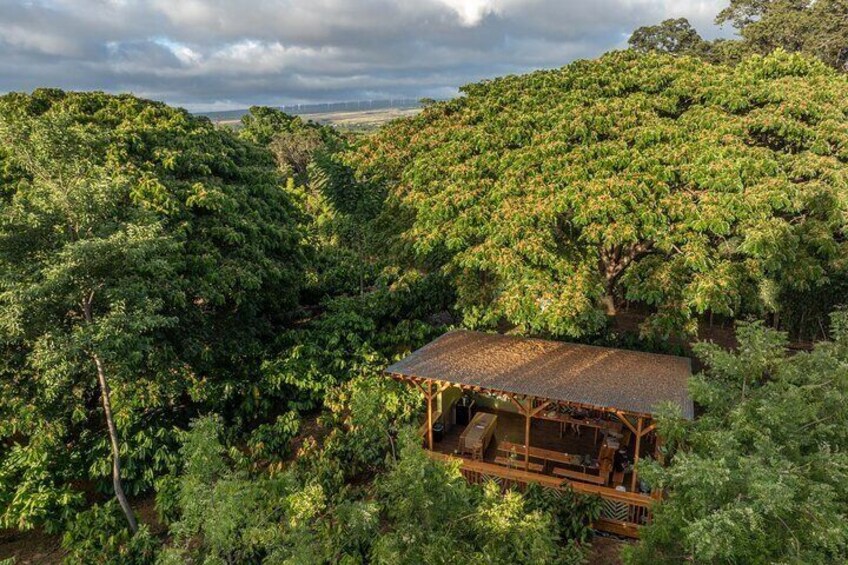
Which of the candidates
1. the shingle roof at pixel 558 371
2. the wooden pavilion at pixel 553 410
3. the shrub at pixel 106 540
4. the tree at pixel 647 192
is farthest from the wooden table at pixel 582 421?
the shrub at pixel 106 540

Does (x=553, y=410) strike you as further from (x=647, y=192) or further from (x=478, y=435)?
(x=647, y=192)

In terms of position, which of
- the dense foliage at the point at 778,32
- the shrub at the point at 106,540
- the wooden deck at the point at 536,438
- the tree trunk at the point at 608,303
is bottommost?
the shrub at the point at 106,540

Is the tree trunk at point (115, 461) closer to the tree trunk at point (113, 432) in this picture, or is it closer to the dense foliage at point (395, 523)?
the tree trunk at point (113, 432)

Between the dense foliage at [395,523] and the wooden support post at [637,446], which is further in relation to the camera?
the wooden support post at [637,446]

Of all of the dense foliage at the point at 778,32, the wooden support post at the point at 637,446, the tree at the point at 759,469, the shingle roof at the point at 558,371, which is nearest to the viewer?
the tree at the point at 759,469

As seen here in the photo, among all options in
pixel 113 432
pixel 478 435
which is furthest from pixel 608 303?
pixel 113 432

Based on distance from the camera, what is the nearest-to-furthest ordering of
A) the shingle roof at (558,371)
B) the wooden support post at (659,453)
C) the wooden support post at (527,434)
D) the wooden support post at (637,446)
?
the wooden support post at (659,453) → the wooden support post at (637,446) → the shingle roof at (558,371) → the wooden support post at (527,434)

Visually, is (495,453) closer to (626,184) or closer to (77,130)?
(626,184)
